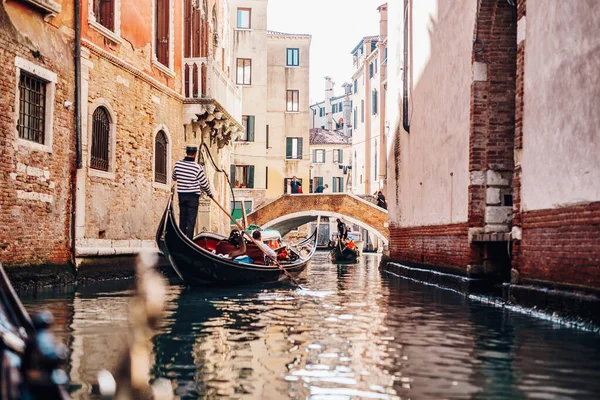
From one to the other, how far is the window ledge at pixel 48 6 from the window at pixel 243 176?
19.1 meters

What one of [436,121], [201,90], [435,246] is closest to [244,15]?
[201,90]

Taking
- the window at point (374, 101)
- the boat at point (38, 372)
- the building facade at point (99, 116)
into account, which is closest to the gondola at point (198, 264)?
the building facade at point (99, 116)

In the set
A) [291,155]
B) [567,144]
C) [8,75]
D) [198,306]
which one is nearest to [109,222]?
[8,75]

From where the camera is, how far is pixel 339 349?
4504mm

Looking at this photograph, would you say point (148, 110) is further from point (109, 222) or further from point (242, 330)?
point (242, 330)

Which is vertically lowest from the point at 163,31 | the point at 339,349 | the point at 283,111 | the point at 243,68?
the point at 339,349

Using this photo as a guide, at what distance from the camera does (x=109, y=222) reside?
10727mm

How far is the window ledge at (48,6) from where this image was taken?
8414 mm

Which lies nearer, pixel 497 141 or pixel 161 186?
pixel 497 141

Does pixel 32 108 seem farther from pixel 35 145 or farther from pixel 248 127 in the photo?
pixel 248 127

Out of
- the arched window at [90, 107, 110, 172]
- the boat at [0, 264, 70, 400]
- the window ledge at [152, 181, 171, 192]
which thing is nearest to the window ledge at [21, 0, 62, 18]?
the arched window at [90, 107, 110, 172]

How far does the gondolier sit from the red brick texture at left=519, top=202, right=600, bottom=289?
3.99m

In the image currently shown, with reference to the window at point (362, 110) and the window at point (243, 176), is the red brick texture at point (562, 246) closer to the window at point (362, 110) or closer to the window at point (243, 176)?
the window at point (243, 176)

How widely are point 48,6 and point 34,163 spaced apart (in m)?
1.54
